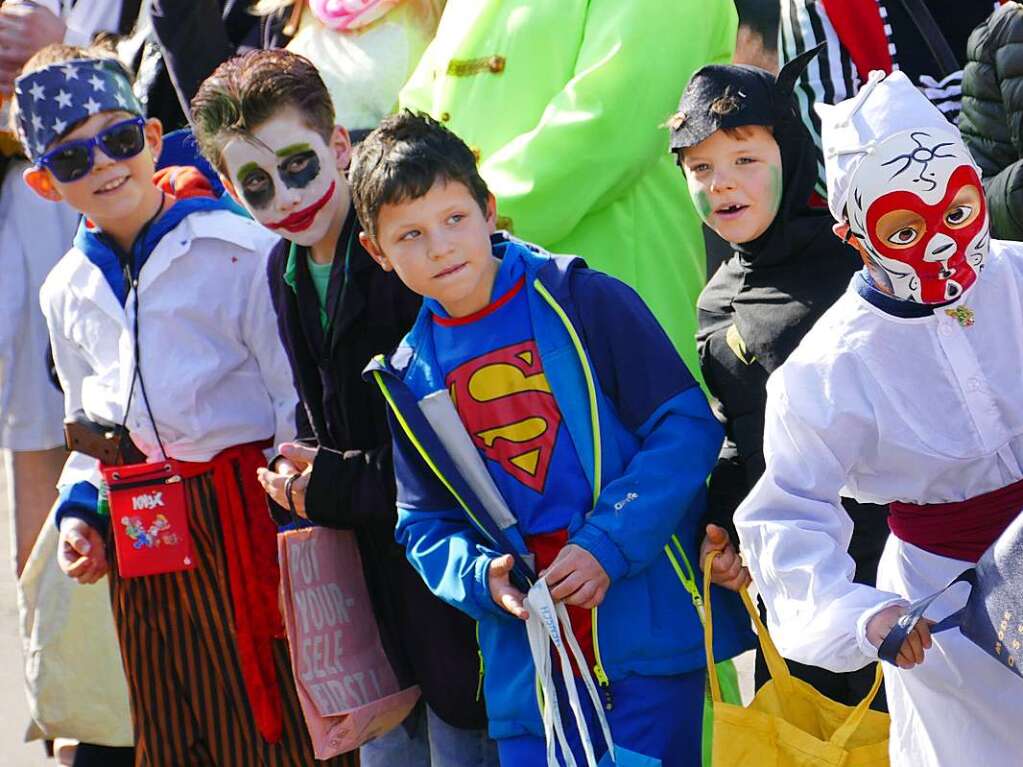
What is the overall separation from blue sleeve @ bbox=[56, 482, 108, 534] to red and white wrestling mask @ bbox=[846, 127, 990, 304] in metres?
2.37

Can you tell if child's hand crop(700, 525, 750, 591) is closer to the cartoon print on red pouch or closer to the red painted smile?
the red painted smile

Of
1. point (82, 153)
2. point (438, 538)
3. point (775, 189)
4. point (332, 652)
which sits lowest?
point (332, 652)

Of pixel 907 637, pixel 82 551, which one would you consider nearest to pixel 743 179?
pixel 907 637

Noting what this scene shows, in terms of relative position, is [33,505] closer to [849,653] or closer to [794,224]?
[794,224]

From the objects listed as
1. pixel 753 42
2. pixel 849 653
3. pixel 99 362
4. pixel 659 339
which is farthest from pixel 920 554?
pixel 99 362

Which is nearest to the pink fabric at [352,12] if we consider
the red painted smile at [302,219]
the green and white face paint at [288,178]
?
the green and white face paint at [288,178]

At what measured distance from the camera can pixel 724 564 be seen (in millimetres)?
3395

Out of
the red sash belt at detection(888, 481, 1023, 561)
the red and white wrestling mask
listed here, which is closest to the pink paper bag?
the red sash belt at detection(888, 481, 1023, 561)

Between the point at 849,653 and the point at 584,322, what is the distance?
934 mm

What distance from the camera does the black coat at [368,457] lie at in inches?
148

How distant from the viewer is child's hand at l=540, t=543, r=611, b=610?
327 cm

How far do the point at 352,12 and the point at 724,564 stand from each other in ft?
6.74

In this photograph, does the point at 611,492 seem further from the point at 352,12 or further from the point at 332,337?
the point at 352,12

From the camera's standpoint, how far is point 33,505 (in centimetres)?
564
